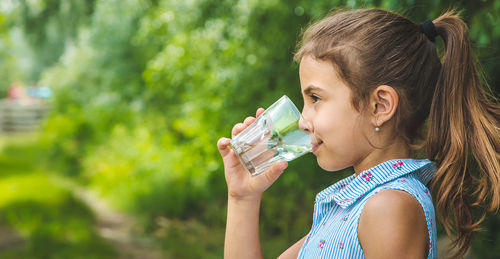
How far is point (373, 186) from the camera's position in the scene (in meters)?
1.15

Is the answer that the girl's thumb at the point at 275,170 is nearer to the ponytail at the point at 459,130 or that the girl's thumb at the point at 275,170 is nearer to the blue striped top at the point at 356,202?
the blue striped top at the point at 356,202

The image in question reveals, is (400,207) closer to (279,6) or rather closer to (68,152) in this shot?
(279,6)

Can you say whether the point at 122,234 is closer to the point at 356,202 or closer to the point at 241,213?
the point at 241,213

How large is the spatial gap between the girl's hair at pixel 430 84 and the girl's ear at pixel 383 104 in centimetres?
2

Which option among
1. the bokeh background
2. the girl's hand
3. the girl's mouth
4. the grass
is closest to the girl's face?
the girl's mouth

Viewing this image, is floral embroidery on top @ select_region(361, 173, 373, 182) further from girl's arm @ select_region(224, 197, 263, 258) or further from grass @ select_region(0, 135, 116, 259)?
grass @ select_region(0, 135, 116, 259)

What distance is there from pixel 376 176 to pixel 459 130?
240 millimetres

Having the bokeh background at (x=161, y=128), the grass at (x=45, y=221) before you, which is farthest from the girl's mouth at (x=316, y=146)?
the grass at (x=45, y=221)

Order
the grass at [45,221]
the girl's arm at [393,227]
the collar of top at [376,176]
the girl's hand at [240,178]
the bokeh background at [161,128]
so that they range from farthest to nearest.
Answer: the grass at [45,221]
the bokeh background at [161,128]
the girl's hand at [240,178]
the collar of top at [376,176]
the girl's arm at [393,227]

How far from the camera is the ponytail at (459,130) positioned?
1.21 metres

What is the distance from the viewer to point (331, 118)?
120 cm

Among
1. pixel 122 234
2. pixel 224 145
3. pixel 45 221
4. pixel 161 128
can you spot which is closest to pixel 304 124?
pixel 224 145

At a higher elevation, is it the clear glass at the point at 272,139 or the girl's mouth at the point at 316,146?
the clear glass at the point at 272,139

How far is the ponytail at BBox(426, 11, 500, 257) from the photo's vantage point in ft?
3.98
